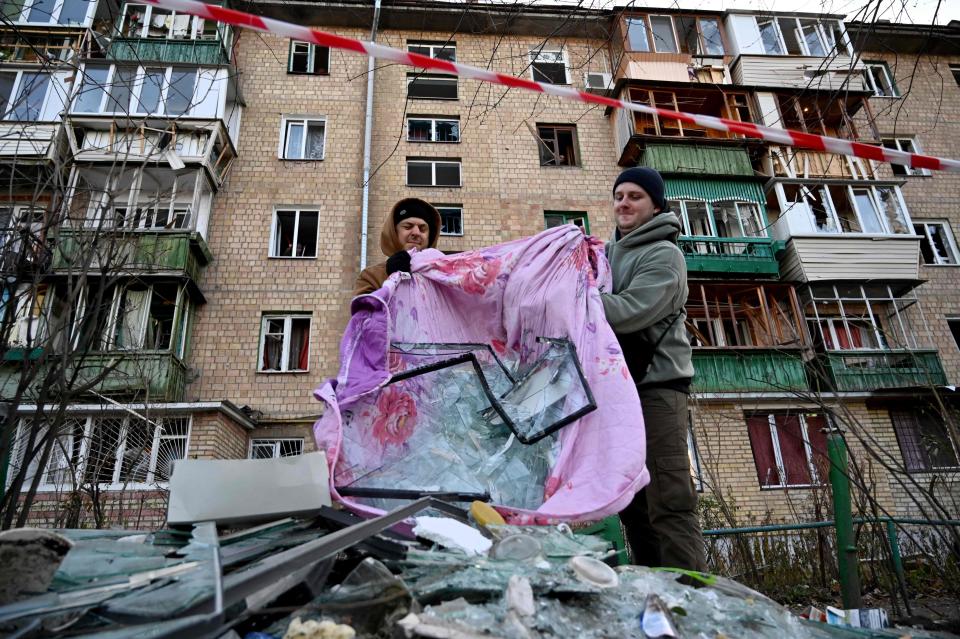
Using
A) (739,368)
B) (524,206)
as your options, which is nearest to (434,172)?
(524,206)

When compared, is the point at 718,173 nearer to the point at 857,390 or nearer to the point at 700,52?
the point at 700,52

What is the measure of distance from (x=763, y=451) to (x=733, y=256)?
4624 mm

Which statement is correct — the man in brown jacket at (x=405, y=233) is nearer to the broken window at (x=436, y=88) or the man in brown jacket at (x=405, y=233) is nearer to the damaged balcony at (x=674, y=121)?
the damaged balcony at (x=674, y=121)

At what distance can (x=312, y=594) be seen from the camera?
136 centimetres

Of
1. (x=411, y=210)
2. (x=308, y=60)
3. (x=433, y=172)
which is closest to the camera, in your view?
(x=411, y=210)

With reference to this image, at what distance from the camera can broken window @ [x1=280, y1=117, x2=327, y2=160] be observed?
48.6ft

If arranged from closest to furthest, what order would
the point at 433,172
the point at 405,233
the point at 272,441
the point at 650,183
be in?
the point at 650,183, the point at 405,233, the point at 272,441, the point at 433,172

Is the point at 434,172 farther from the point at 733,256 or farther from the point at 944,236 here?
the point at 944,236

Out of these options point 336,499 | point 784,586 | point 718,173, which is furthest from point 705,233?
point 336,499

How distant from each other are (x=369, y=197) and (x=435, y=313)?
476 inches

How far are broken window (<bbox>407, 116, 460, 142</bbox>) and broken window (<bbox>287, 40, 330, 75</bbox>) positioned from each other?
2.79 metres

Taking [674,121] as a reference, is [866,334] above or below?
below

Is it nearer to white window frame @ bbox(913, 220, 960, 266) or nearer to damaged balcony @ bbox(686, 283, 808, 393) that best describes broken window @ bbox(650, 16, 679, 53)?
damaged balcony @ bbox(686, 283, 808, 393)

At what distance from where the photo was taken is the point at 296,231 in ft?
45.4
